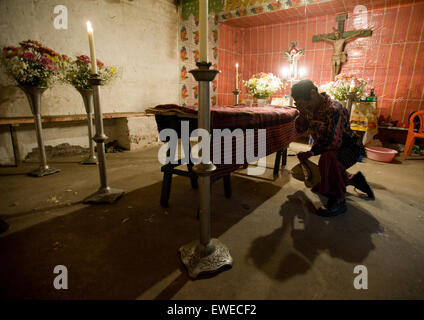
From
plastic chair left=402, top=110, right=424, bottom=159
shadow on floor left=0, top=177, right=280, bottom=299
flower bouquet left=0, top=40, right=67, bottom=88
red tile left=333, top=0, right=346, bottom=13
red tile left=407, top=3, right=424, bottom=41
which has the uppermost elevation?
red tile left=333, top=0, right=346, bottom=13

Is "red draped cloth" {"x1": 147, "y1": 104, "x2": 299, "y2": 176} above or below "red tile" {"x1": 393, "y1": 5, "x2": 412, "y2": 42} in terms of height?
below

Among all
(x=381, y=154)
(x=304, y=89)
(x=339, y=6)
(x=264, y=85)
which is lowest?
(x=381, y=154)

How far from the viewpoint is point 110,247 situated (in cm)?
172

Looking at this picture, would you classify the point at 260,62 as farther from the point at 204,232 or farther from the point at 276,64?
the point at 204,232

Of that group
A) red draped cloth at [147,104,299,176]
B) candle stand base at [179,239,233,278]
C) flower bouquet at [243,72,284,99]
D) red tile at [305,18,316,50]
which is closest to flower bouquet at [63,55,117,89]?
red draped cloth at [147,104,299,176]

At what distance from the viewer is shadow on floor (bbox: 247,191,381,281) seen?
159 centimetres

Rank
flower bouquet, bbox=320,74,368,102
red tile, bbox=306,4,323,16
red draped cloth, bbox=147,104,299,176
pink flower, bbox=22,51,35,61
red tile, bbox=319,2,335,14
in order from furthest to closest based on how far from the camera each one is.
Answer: red tile, bbox=306,4,323,16 < red tile, bbox=319,2,335,14 < flower bouquet, bbox=320,74,368,102 < pink flower, bbox=22,51,35,61 < red draped cloth, bbox=147,104,299,176

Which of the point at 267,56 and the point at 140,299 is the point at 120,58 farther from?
the point at 140,299

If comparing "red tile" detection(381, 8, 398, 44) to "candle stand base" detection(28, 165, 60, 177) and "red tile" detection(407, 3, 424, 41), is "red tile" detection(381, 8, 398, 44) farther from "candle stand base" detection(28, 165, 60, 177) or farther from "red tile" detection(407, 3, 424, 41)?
"candle stand base" detection(28, 165, 60, 177)

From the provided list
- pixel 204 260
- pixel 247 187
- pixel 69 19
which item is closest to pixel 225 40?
pixel 69 19

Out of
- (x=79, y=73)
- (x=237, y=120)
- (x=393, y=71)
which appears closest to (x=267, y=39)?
(x=393, y=71)

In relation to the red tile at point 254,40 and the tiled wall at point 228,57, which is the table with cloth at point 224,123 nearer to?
the tiled wall at point 228,57

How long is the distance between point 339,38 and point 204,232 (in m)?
6.21
